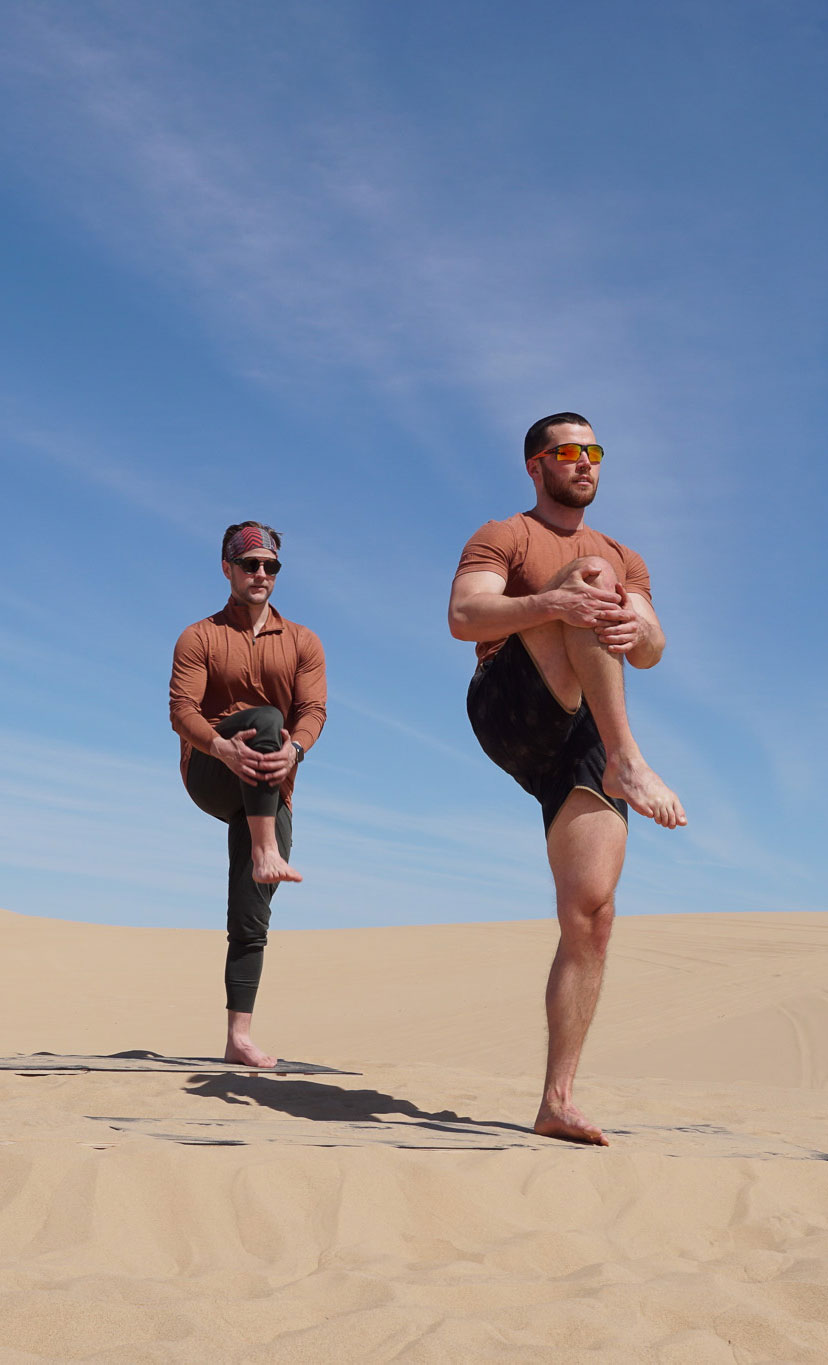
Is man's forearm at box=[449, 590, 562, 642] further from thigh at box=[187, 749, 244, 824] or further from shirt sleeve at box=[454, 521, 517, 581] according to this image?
thigh at box=[187, 749, 244, 824]

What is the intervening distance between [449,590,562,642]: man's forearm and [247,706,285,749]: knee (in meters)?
1.13

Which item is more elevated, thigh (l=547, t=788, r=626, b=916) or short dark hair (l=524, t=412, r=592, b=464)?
short dark hair (l=524, t=412, r=592, b=464)

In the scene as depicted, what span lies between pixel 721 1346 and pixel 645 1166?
979mm

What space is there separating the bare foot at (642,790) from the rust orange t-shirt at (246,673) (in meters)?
1.69

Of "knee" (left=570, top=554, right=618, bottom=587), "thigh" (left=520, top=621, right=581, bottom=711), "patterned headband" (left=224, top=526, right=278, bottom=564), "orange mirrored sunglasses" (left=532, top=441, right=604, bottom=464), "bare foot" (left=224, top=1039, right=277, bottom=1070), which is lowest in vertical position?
"bare foot" (left=224, top=1039, right=277, bottom=1070)

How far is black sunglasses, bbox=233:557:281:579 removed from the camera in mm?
4438

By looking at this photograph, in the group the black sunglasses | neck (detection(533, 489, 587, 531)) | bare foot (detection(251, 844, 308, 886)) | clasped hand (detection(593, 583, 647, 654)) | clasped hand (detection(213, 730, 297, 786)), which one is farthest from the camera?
the black sunglasses

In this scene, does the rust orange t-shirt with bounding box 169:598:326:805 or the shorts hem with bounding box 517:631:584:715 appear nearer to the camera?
the shorts hem with bounding box 517:631:584:715

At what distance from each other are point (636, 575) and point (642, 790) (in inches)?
39.0

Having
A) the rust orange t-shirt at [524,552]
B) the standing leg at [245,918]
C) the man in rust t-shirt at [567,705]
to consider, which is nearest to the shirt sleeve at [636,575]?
the rust orange t-shirt at [524,552]

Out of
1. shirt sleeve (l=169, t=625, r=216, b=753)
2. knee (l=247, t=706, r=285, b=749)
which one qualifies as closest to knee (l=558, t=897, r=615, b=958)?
knee (l=247, t=706, r=285, b=749)

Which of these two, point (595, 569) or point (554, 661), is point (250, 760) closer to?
point (554, 661)

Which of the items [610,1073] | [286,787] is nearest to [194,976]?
[610,1073]

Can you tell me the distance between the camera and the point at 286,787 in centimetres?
433
